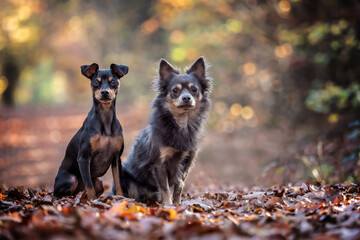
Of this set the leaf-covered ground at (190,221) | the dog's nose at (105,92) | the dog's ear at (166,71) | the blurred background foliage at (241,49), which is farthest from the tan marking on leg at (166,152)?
the blurred background foliage at (241,49)

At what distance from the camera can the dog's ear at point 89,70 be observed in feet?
14.7

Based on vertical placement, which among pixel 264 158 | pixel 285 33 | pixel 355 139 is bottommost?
pixel 355 139

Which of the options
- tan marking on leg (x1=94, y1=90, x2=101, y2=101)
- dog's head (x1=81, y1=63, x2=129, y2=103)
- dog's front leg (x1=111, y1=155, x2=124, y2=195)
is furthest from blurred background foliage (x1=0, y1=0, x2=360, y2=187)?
tan marking on leg (x1=94, y1=90, x2=101, y2=101)

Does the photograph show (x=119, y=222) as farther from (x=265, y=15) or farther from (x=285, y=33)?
(x=265, y=15)

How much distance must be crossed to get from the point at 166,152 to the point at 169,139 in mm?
185

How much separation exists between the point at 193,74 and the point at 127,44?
21.9 metres

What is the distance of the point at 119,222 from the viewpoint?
9.13 ft

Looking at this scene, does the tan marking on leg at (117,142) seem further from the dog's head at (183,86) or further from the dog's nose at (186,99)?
the dog's nose at (186,99)

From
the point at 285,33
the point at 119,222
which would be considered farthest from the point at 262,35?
the point at 119,222

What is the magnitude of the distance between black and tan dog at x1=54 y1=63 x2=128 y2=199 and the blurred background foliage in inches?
131

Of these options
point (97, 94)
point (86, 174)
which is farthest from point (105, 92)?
point (86, 174)

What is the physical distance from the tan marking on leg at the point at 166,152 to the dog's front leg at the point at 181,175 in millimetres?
321

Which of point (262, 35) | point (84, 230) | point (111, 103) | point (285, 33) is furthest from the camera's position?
point (262, 35)

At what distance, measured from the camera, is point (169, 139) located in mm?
4730
